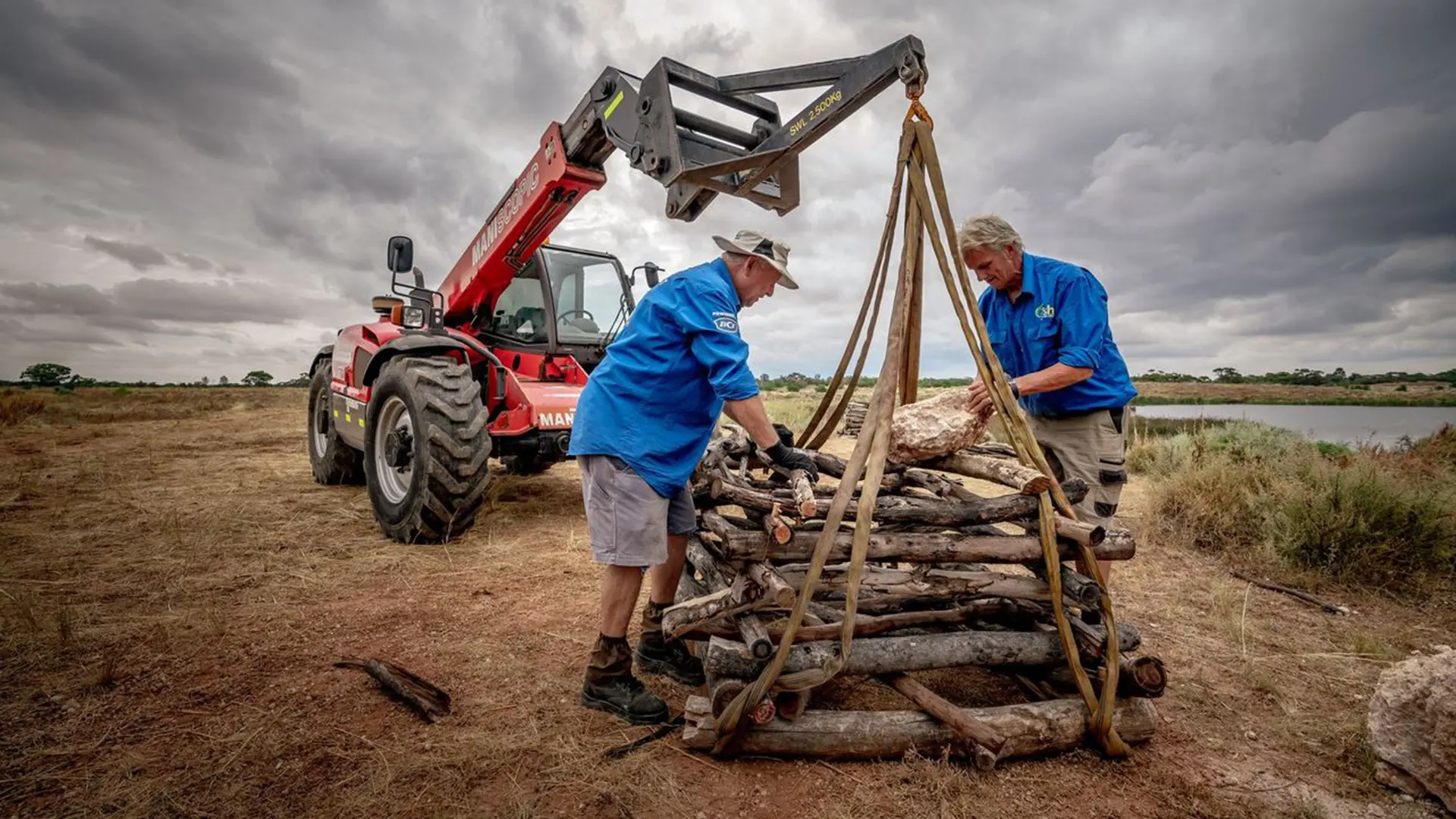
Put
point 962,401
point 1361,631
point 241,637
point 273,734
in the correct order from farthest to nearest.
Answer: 1. point 1361,631
2. point 241,637
3. point 962,401
4. point 273,734

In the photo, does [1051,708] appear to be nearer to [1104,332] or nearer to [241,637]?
[1104,332]

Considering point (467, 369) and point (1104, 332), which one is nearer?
point (1104, 332)

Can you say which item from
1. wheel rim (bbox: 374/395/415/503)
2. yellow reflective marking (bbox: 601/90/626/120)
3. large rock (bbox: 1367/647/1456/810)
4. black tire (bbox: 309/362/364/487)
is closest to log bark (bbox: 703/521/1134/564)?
large rock (bbox: 1367/647/1456/810)

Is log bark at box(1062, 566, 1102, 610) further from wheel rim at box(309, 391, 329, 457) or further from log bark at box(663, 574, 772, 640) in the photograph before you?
wheel rim at box(309, 391, 329, 457)

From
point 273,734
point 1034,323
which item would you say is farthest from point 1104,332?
point 273,734

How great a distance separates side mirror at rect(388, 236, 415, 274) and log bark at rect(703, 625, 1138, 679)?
5024mm

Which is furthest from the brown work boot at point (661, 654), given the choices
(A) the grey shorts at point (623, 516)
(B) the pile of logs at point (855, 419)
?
(B) the pile of logs at point (855, 419)

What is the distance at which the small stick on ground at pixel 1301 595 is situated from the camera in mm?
4430

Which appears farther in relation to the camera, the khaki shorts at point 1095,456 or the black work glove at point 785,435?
the khaki shorts at point 1095,456

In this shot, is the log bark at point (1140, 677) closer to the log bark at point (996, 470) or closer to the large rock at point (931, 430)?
the log bark at point (996, 470)

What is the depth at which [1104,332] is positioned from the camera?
321cm

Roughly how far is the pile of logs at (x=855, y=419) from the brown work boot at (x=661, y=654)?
4.92 ft

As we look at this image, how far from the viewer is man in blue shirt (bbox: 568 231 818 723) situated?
2.77 meters

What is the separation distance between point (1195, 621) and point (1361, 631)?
3.14 feet
